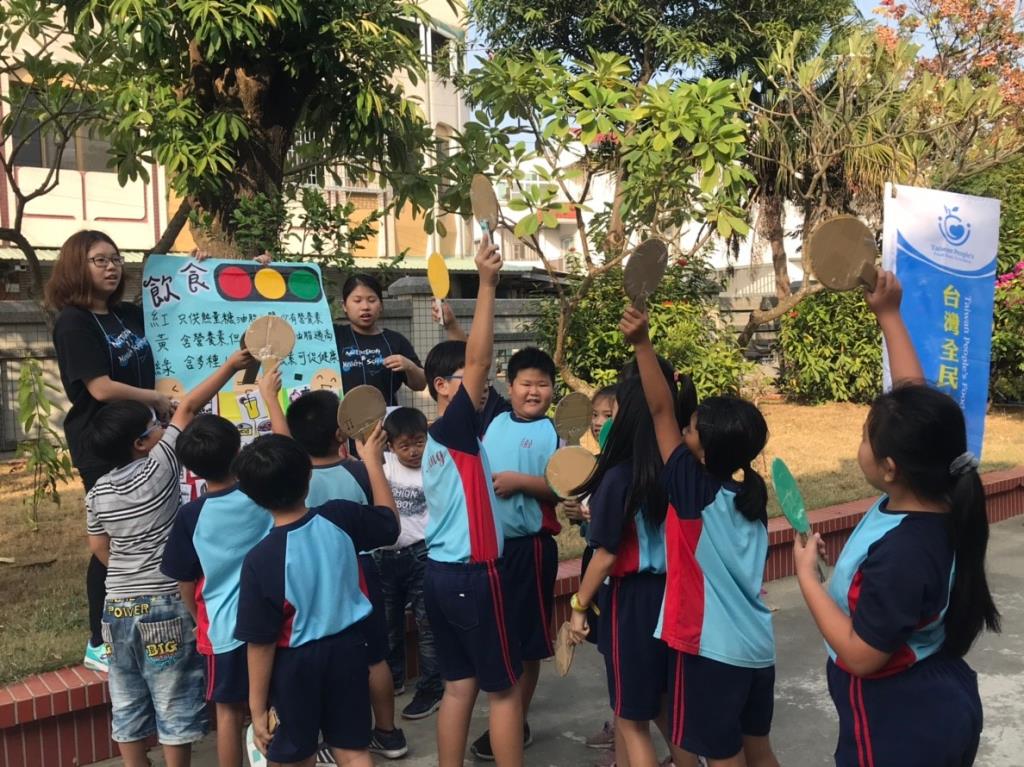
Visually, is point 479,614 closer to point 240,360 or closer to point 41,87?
point 240,360

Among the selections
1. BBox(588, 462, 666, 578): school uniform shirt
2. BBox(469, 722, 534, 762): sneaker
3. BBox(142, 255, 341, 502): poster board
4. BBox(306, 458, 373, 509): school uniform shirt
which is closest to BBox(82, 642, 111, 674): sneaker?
BBox(142, 255, 341, 502): poster board

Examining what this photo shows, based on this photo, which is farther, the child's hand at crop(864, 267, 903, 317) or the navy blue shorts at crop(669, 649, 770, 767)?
the navy blue shorts at crop(669, 649, 770, 767)

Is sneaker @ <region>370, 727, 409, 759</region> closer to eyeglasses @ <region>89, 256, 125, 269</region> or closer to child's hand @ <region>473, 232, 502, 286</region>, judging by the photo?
child's hand @ <region>473, 232, 502, 286</region>

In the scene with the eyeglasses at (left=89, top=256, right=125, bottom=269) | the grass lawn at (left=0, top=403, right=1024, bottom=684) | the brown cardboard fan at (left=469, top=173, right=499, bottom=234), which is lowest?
the grass lawn at (left=0, top=403, right=1024, bottom=684)

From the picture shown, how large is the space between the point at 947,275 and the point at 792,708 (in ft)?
6.76

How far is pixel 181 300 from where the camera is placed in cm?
371

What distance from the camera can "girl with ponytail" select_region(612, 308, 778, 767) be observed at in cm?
247

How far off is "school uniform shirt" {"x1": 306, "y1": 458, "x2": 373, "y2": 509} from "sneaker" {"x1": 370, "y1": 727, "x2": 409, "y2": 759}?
907mm

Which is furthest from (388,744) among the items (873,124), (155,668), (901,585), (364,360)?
(873,124)

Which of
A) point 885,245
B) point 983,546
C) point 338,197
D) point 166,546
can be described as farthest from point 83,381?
point 338,197

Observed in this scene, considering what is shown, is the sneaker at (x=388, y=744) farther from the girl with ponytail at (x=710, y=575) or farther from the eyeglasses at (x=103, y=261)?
the eyeglasses at (x=103, y=261)

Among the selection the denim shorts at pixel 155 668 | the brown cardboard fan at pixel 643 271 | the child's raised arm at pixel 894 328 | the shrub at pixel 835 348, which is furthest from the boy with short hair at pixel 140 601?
the shrub at pixel 835 348

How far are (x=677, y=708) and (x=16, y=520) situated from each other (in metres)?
5.15

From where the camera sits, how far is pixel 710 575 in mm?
2498
